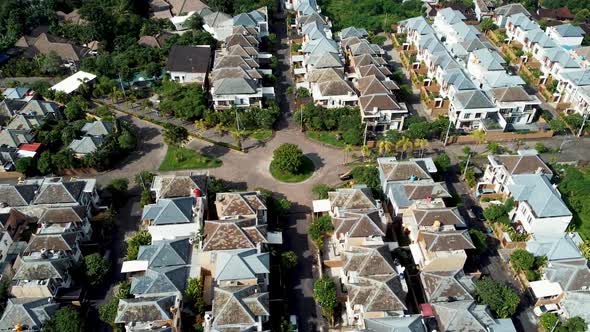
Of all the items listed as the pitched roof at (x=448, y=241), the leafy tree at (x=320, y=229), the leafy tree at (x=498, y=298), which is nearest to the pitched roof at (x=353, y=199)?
the leafy tree at (x=320, y=229)

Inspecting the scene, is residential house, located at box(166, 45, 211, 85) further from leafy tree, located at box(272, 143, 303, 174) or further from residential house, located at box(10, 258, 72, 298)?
residential house, located at box(10, 258, 72, 298)

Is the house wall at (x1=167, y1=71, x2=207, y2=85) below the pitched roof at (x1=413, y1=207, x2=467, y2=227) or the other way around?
below

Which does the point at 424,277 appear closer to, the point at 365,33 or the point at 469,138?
the point at 469,138

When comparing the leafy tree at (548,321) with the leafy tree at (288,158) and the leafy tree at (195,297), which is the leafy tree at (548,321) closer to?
the leafy tree at (195,297)

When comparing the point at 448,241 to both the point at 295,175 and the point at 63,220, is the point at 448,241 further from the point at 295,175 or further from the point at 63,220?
the point at 63,220

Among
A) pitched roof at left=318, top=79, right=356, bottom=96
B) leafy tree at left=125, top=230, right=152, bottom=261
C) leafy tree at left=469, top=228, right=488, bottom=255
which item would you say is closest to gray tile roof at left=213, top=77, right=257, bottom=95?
pitched roof at left=318, top=79, right=356, bottom=96

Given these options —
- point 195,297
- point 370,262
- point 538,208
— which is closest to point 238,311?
point 195,297
